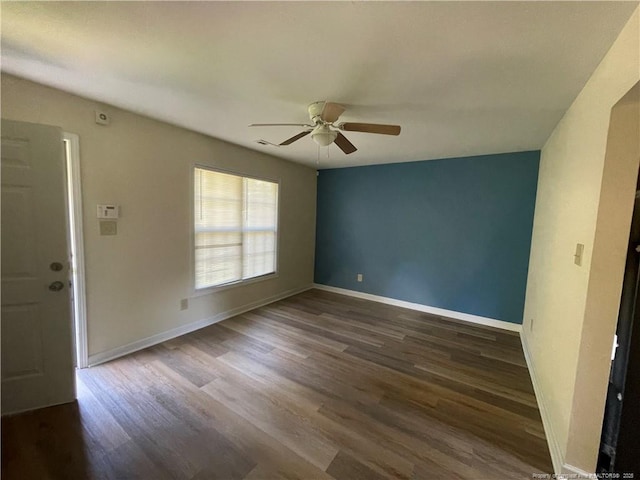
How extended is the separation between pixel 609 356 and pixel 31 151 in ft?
12.2

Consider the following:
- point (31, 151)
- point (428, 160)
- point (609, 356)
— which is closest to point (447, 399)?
point (609, 356)

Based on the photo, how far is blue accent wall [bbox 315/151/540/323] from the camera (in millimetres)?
3461

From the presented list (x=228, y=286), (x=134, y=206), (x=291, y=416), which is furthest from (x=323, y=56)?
(x=228, y=286)

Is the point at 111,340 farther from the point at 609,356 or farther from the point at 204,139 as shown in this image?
the point at 609,356

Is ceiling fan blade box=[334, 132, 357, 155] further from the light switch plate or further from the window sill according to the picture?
the window sill

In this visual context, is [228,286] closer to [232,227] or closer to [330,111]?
[232,227]

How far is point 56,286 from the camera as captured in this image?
1.91 metres

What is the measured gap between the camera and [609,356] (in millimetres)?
1346

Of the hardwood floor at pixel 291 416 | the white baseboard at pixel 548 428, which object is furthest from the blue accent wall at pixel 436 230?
the white baseboard at pixel 548 428

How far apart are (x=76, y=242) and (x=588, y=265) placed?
365 centimetres

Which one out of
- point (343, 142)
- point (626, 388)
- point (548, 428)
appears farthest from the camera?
point (343, 142)

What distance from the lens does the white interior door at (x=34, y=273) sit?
68.4 inches

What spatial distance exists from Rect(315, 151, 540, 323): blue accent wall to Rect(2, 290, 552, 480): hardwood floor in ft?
3.11

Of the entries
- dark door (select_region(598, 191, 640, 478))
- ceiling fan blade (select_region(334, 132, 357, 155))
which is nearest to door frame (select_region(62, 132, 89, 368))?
ceiling fan blade (select_region(334, 132, 357, 155))
